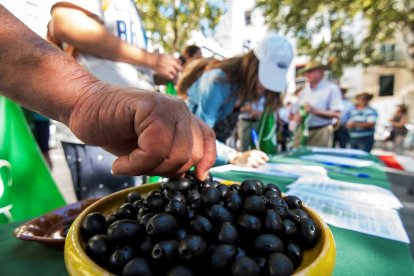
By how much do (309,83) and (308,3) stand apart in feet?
15.3

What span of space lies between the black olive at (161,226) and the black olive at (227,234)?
0.25 feet

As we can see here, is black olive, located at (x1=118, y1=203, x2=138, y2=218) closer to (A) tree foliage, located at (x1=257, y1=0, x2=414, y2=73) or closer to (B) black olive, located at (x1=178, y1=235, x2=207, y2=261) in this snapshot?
(B) black olive, located at (x1=178, y1=235, x2=207, y2=261)

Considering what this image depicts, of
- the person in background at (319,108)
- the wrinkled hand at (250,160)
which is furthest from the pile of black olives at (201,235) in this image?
the person in background at (319,108)

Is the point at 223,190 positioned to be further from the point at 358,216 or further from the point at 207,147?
the point at 358,216

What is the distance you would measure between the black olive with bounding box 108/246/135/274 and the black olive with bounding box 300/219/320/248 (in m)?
0.29

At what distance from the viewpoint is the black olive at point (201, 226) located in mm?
461

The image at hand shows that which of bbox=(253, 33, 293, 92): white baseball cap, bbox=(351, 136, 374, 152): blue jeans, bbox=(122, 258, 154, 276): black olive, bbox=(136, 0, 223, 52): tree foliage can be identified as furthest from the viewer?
bbox=(136, 0, 223, 52): tree foliage

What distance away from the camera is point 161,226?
0.44 m

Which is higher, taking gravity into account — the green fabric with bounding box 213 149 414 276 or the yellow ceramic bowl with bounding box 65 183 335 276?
the yellow ceramic bowl with bounding box 65 183 335 276

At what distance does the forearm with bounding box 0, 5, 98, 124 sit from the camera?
1.65 ft

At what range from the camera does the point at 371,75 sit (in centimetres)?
1844

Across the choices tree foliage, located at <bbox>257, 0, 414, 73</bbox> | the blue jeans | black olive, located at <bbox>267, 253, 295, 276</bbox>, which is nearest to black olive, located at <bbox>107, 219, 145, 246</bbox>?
black olive, located at <bbox>267, 253, 295, 276</bbox>

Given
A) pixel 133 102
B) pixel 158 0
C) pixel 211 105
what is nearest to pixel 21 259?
pixel 133 102

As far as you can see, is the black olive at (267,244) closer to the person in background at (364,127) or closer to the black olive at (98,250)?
the black olive at (98,250)
